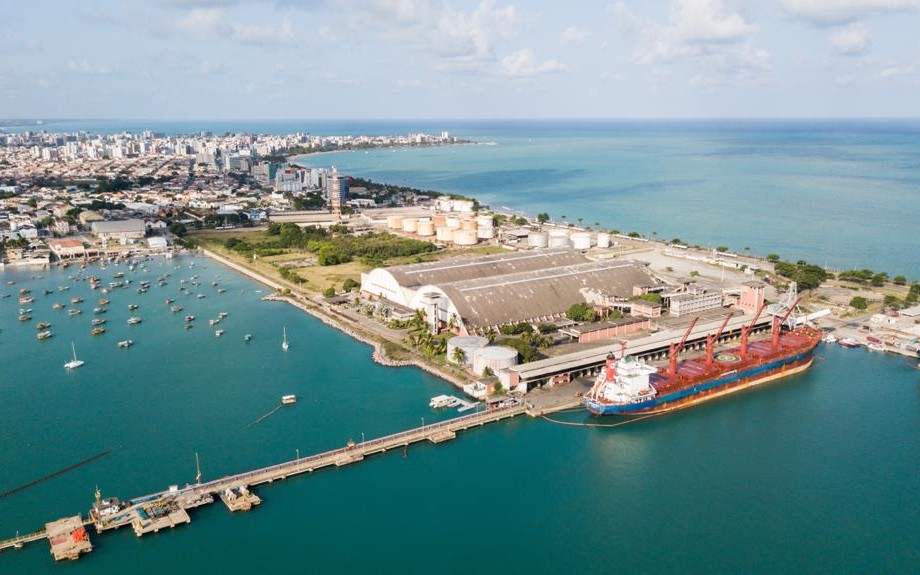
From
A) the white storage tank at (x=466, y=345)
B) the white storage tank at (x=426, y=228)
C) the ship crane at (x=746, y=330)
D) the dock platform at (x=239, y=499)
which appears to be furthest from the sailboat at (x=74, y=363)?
the white storage tank at (x=426, y=228)

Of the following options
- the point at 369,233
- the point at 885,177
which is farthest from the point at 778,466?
the point at 885,177

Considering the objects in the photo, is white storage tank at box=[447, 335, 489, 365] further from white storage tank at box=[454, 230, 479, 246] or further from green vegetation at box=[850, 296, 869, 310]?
white storage tank at box=[454, 230, 479, 246]

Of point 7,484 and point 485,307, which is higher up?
point 485,307

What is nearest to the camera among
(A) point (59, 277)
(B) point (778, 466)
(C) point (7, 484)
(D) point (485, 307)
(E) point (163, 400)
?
(C) point (7, 484)

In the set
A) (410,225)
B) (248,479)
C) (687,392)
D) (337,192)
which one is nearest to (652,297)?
(687,392)

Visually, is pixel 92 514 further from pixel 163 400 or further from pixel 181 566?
pixel 163 400

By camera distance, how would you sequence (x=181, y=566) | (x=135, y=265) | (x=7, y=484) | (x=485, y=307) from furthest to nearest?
(x=135, y=265) → (x=485, y=307) → (x=7, y=484) → (x=181, y=566)
